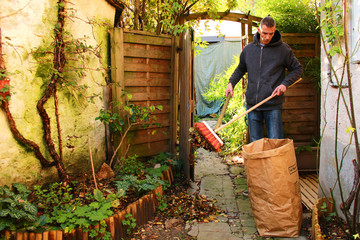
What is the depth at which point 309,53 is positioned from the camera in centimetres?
529

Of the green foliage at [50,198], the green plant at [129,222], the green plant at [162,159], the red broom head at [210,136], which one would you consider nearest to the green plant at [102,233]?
the green plant at [129,222]

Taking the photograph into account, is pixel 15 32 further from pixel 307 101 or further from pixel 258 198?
pixel 307 101

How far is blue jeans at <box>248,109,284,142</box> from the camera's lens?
3797 millimetres

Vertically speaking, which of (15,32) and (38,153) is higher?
(15,32)

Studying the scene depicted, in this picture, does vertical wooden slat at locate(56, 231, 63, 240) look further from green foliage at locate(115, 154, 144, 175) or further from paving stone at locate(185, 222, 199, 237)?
green foliage at locate(115, 154, 144, 175)

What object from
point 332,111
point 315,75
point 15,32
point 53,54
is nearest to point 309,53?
point 315,75

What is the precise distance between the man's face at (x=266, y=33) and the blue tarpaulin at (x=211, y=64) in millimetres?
8524

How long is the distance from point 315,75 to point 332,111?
2227 millimetres

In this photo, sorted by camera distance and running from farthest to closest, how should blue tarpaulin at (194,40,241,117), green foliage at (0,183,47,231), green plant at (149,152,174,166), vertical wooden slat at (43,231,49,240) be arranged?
blue tarpaulin at (194,40,241,117)
green plant at (149,152,174,166)
vertical wooden slat at (43,231,49,240)
green foliage at (0,183,47,231)

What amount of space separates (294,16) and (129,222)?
4.29 m

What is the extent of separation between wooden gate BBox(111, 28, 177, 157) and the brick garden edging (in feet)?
2.56

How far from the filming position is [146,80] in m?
4.62

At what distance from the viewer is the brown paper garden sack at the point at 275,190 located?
9.66 feet

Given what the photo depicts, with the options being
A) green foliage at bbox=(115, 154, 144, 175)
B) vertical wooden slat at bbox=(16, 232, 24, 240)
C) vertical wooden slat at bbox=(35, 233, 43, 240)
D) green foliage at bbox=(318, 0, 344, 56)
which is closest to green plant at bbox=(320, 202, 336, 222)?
green foliage at bbox=(318, 0, 344, 56)
